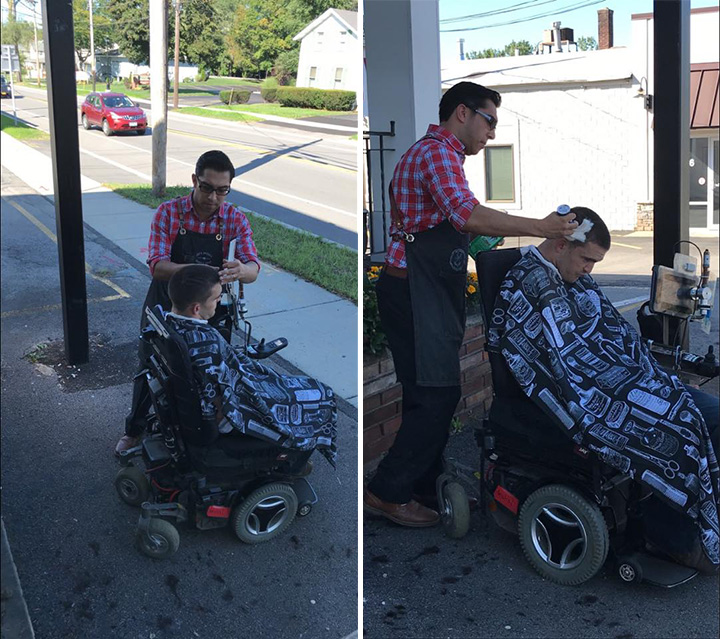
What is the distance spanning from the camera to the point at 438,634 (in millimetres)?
2072

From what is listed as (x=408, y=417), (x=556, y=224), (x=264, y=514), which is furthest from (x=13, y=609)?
(x=556, y=224)

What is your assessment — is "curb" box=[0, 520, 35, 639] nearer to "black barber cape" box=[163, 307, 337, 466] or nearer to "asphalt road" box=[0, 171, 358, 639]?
"asphalt road" box=[0, 171, 358, 639]

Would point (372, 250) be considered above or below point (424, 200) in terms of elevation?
below

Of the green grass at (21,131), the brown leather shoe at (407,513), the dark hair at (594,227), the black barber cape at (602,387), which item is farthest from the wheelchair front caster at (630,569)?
the green grass at (21,131)

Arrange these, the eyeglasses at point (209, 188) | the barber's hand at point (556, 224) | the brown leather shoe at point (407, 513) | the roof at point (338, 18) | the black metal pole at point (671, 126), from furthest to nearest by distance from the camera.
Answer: the brown leather shoe at point (407, 513), the black metal pole at point (671, 126), the barber's hand at point (556, 224), the roof at point (338, 18), the eyeglasses at point (209, 188)

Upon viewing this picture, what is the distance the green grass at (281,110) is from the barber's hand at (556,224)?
57 cm

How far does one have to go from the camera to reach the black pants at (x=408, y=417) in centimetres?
230

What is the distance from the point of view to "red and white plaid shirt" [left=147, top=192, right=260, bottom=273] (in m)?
1.70

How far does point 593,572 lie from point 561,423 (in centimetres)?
42

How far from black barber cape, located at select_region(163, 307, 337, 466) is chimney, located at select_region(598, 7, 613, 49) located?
4.22 ft

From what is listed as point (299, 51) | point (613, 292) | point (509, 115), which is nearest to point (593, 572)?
point (613, 292)

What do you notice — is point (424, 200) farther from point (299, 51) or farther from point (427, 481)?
point (427, 481)

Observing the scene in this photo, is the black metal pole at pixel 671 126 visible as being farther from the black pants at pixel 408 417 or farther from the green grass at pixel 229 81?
the green grass at pixel 229 81

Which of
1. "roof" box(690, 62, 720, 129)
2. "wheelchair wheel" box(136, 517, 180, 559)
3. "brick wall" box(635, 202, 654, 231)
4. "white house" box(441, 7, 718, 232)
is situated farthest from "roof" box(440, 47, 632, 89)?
"wheelchair wheel" box(136, 517, 180, 559)
